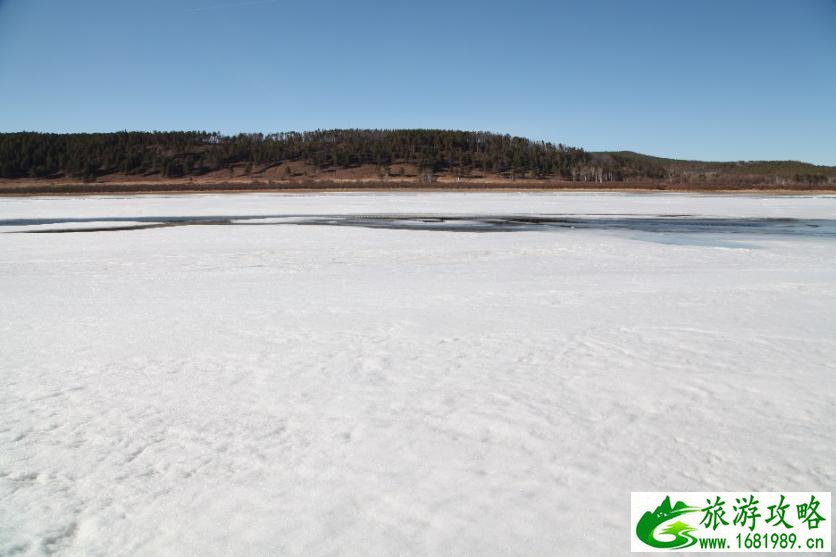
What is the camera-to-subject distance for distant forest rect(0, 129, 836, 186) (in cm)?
10562

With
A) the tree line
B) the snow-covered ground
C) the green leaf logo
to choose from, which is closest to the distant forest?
the tree line

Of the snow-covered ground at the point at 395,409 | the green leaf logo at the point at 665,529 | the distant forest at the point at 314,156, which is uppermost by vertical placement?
the distant forest at the point at 314,156

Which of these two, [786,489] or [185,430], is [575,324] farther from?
[185,430]

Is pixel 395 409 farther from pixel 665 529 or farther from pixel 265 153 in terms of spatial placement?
pixel 265 153

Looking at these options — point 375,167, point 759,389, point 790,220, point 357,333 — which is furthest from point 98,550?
point 375,167

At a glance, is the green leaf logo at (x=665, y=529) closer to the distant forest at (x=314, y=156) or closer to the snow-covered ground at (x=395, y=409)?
the snow-covered ground at (x=395, y=409)

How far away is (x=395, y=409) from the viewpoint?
15.0 feet

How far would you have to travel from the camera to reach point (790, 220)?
23.2 metres

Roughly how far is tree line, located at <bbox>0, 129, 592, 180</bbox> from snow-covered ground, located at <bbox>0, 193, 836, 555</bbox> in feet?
320

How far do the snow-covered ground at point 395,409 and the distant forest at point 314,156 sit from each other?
87.0 m

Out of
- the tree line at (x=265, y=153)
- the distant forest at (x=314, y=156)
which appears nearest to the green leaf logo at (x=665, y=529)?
the distant forest at (x=314, y=156)

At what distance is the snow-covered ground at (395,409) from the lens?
314 cm

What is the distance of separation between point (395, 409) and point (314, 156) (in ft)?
383

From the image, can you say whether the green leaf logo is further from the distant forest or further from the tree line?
the tree line
